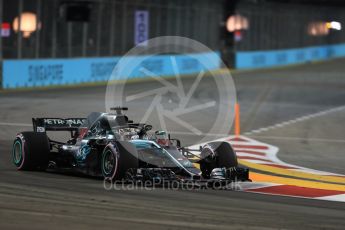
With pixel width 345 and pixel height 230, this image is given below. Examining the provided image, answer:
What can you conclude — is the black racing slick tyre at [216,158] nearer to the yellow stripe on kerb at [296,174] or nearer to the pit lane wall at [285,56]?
the yellow stripe on kerb at [296,174]

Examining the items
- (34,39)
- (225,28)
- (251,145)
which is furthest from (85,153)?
(225,28)

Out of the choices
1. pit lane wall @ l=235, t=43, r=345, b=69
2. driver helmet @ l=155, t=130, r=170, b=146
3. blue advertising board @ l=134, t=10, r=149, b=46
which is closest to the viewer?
driver helmet @ l=155, t=130, r=170, b=146

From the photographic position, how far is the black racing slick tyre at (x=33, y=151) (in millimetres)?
12961

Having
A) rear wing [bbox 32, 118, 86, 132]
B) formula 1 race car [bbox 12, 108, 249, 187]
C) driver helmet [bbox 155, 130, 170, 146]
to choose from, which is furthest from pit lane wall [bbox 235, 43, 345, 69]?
driver helmet [bbox 155, 130, 170, 146]

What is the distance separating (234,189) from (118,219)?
129 inches

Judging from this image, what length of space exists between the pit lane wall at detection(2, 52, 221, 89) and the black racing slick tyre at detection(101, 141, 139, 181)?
69.2ft

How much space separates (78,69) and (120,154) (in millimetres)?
28578

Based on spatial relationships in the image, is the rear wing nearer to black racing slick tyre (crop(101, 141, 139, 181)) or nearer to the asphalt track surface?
the asphalt track surface

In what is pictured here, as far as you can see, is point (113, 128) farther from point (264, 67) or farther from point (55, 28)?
point (264, 67)

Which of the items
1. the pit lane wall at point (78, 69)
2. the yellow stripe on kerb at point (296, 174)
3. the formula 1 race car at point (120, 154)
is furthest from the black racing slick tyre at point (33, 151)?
the pit lane wall at point (78, 69)

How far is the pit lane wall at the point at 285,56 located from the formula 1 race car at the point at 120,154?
44.4 metres

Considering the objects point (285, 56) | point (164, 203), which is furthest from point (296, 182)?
point (285, 56)

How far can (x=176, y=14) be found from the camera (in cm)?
5281

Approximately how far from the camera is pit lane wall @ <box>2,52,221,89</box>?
3484cm
